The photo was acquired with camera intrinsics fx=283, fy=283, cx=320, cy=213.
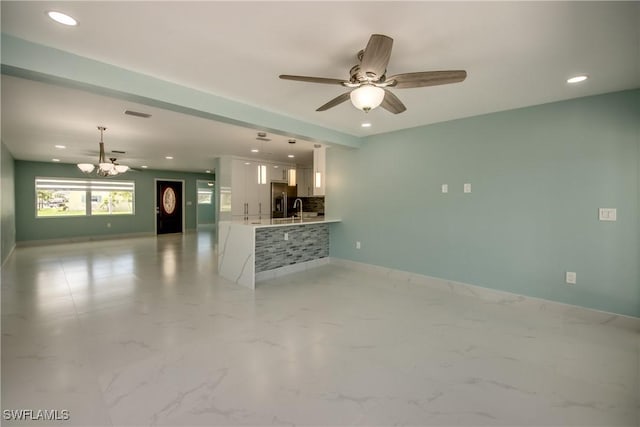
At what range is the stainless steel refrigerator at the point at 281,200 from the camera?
8.09 meters

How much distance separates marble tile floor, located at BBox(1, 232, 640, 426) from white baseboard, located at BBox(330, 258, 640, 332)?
10 centimetres

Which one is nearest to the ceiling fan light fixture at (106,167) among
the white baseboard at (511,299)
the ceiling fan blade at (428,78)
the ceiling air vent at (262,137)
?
the ceiling air vent at (262,137)

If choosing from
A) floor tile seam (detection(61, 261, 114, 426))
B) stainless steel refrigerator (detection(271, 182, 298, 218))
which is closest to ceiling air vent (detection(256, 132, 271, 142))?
stainless steel refrigerator (detection(271, 182, 298, 218))

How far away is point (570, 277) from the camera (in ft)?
10.7

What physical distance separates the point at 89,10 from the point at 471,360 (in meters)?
3.72

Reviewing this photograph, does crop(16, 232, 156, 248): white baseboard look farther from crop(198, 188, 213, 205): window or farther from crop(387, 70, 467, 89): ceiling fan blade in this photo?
crop(387, 70, 467, 89): ceiling fan blade

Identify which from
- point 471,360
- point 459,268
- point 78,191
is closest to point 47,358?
point 471,360

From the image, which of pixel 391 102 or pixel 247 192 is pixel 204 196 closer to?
pixel 247 192

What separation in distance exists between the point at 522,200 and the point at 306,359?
10.6ft

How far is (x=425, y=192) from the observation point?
443 centimetres

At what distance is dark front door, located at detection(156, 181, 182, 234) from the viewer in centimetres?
1066

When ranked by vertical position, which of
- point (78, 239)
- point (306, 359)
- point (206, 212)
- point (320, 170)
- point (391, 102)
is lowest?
point (306, 359)

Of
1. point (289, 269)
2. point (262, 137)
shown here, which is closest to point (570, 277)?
point (289, 269)

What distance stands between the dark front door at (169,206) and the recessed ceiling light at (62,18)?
965cm
